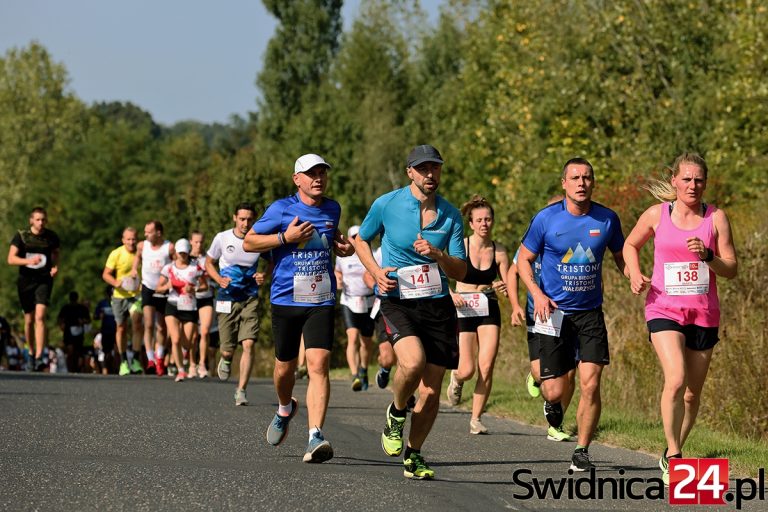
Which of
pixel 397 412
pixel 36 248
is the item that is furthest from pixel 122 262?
pixel 397 412

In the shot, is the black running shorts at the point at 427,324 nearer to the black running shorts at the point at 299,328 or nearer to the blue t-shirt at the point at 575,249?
the black running shorts at the point at 299,328

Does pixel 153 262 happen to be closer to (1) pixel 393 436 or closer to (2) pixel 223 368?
(2) pixel 223 368

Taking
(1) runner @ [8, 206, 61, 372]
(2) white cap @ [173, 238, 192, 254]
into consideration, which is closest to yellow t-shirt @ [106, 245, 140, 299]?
(2) white cap @ [173, 238, 192, 254]

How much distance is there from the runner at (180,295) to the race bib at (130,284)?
1.09 m

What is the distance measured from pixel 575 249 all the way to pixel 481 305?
338 cm

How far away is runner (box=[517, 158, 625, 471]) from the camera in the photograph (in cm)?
1077

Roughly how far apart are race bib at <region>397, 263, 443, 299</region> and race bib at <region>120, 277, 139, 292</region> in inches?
510

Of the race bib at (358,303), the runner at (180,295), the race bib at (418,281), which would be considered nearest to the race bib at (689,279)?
the race bib at (418,281)

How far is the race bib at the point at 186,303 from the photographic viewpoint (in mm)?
20953

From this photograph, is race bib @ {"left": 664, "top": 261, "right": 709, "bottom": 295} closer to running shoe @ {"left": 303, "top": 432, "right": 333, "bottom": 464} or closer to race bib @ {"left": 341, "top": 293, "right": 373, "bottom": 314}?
running shoe @ {"left": 303, "top": 432, "right": 333, "bottom": 464}

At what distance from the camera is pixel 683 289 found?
10164mm

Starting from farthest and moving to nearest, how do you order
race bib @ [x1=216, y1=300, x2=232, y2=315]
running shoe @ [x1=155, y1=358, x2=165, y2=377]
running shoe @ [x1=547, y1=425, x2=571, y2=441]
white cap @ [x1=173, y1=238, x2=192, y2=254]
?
running shoe @ [x1=155, y1=358, x2=165, y2=377] < white cap @ [x1=173, y1=238, x2=192, y2=254] < race bib @ [x1=216, y1=300, x2=232, y2=315] < running shoe @ [x1=547, y1=425, x2=571, y2=441]

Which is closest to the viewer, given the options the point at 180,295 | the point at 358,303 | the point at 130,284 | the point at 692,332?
the point at 692,332

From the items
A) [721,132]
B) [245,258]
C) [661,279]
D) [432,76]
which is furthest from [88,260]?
[661,279]
